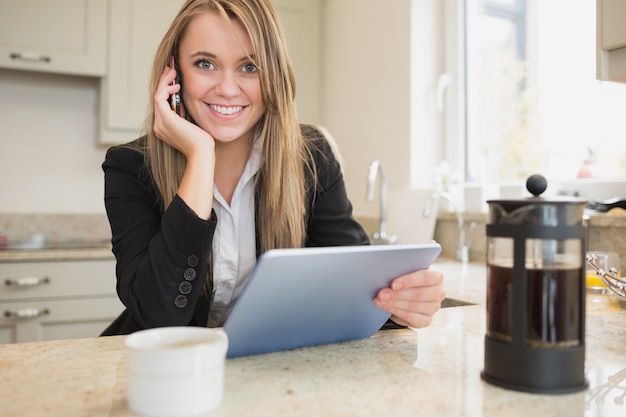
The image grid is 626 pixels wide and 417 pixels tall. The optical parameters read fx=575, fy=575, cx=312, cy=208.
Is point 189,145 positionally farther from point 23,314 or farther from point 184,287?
point 23,314

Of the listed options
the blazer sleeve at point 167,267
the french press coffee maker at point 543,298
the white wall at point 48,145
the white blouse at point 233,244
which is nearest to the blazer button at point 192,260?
the blazer sleeve at point 167,267

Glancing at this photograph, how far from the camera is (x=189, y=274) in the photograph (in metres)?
0.93

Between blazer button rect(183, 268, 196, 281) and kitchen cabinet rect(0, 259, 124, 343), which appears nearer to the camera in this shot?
blazer button rect(183, 268, 196, 281)

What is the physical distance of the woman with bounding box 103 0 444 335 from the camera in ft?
3.64

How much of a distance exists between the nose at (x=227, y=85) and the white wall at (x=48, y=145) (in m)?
2.01

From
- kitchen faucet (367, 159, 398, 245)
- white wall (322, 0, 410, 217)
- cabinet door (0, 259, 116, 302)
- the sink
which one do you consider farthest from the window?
cabinet door (0, 259, 116, 302)

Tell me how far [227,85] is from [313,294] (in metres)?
0.62

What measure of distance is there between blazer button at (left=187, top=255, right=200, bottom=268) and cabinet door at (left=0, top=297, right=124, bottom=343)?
1.64 metres

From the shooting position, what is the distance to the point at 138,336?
1.90 feet

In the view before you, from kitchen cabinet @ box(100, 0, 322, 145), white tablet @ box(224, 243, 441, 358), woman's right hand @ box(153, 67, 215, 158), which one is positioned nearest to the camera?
white tablet @ box(224, 243, 441, 358)

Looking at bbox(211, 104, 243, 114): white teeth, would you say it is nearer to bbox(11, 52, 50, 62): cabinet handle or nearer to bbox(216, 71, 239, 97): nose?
bbox(216, 71, 239, 97): nose

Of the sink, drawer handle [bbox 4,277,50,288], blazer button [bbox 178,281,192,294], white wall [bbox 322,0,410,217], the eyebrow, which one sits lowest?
drawer handle [bbox 4,277,50,288]

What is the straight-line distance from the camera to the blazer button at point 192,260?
922 millimetres

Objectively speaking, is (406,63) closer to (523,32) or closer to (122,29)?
(523,32)
